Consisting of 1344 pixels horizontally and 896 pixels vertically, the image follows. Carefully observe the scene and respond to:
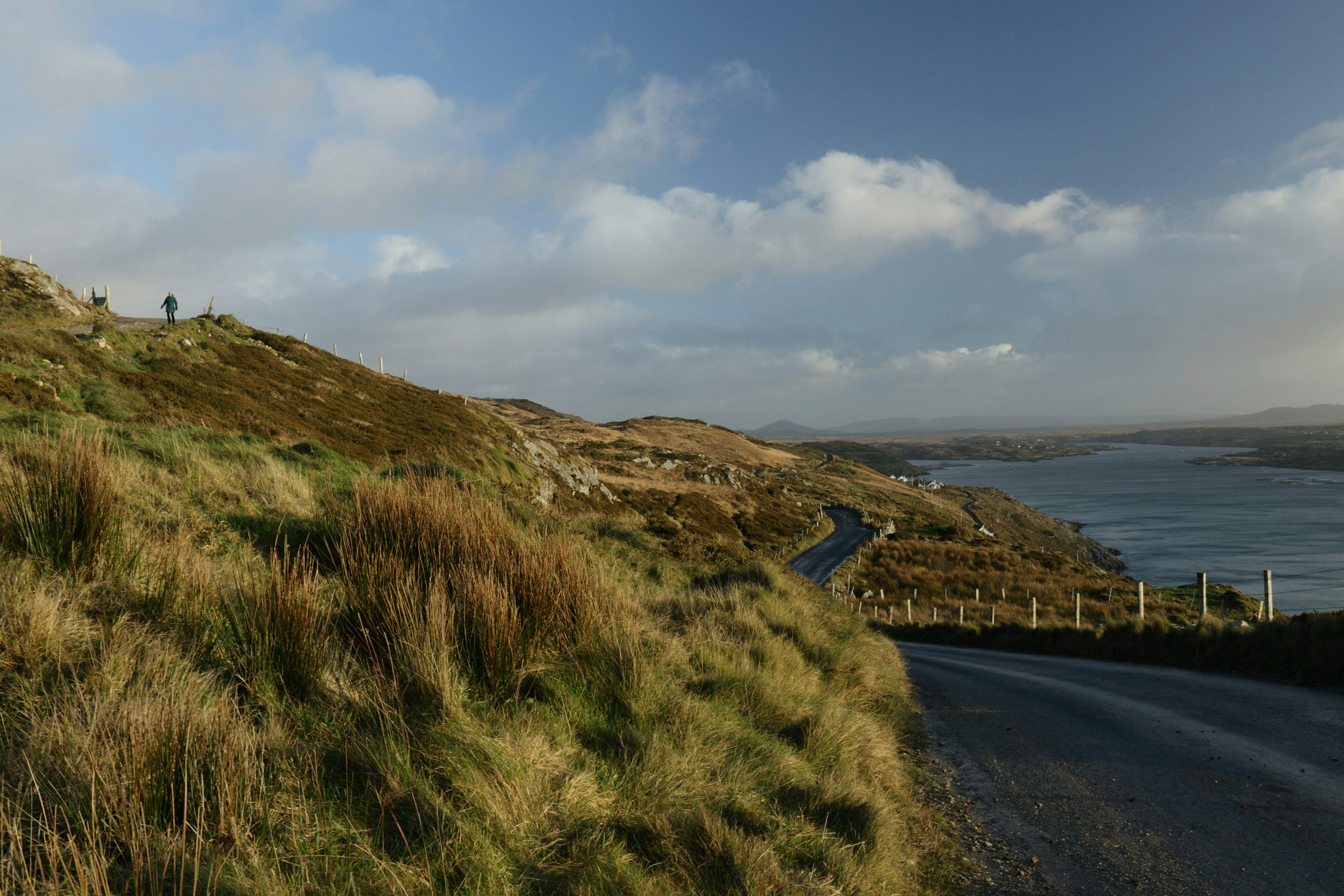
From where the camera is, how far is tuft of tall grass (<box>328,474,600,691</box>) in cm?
464

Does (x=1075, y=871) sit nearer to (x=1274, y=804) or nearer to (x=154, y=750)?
(x=1274, y=804)

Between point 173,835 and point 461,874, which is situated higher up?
point 173,835

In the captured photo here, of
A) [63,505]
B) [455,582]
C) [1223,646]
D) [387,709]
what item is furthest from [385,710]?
[1223,646]

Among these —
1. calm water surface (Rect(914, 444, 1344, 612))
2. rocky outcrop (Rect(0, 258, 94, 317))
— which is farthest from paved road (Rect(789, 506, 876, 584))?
rocky outcrop (Rect(0, 258, 94, 317))

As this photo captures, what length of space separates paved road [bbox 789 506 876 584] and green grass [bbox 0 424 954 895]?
25.5m

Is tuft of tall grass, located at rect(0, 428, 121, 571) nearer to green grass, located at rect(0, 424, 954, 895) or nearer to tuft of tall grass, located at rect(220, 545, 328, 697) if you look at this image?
green grass, located at rect(0, 424, 954, 895)

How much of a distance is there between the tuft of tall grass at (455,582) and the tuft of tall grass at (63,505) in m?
1.64

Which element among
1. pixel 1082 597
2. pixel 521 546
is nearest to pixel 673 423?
pixel 1082 597

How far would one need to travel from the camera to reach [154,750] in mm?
2625

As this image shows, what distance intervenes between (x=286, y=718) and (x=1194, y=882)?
580 centimetres

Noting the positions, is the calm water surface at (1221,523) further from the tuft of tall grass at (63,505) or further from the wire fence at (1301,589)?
the tuft of tall grass at (63,505)

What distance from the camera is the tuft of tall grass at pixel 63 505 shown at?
455 centimetres

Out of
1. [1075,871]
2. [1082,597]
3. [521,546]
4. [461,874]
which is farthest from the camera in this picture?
[1082,597]

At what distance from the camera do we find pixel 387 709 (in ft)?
12.1
